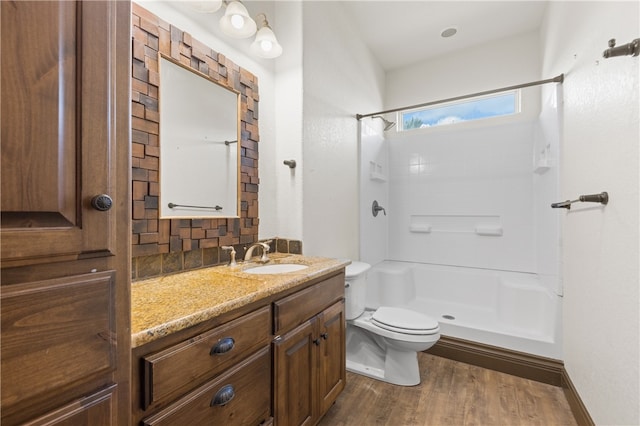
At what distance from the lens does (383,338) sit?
1903mm

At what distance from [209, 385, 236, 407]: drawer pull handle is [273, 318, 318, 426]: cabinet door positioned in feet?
0.71

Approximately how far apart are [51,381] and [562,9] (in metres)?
2.97

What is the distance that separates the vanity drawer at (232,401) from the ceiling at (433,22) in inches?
81.5

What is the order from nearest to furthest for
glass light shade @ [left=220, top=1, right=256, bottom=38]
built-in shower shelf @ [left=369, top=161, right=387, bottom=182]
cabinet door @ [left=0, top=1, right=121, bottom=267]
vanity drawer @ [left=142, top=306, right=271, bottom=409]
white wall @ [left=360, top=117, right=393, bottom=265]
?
1. cabinet door @ [left=0, top=1, right=121, bottom=267]
2. vanity drawer @ [left=142, top=306, right=271, bottom=409]
3. glass light shade @ [left=220, top=1, right=256, bottom=38]
4. white wall @ [left=360, top=117, right=393, bottom=265]
5. built-in shower shelf @ [left=369, top=161, right=387, bottom=182]

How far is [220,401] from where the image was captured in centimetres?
85

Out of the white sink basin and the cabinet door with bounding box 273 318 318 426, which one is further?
the white sink basin

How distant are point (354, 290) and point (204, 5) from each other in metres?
1.80

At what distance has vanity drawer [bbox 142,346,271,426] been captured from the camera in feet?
2.44

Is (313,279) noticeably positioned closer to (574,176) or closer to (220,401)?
(220,401)

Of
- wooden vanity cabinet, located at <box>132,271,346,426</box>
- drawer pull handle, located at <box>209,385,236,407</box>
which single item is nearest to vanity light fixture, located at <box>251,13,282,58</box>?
wooden vanity cabinet, located at <box>132,271,346,426</box>

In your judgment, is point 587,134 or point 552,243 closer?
point 587,134

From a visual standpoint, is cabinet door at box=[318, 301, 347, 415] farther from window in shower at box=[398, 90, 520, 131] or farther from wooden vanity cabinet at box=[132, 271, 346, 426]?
window in shower at box=[398, 90, 520, 131]

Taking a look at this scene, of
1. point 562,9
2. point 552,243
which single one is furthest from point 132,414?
point 562,9

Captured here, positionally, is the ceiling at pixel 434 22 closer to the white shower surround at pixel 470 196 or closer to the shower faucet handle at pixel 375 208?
the white shower surround at pixel 470 196
